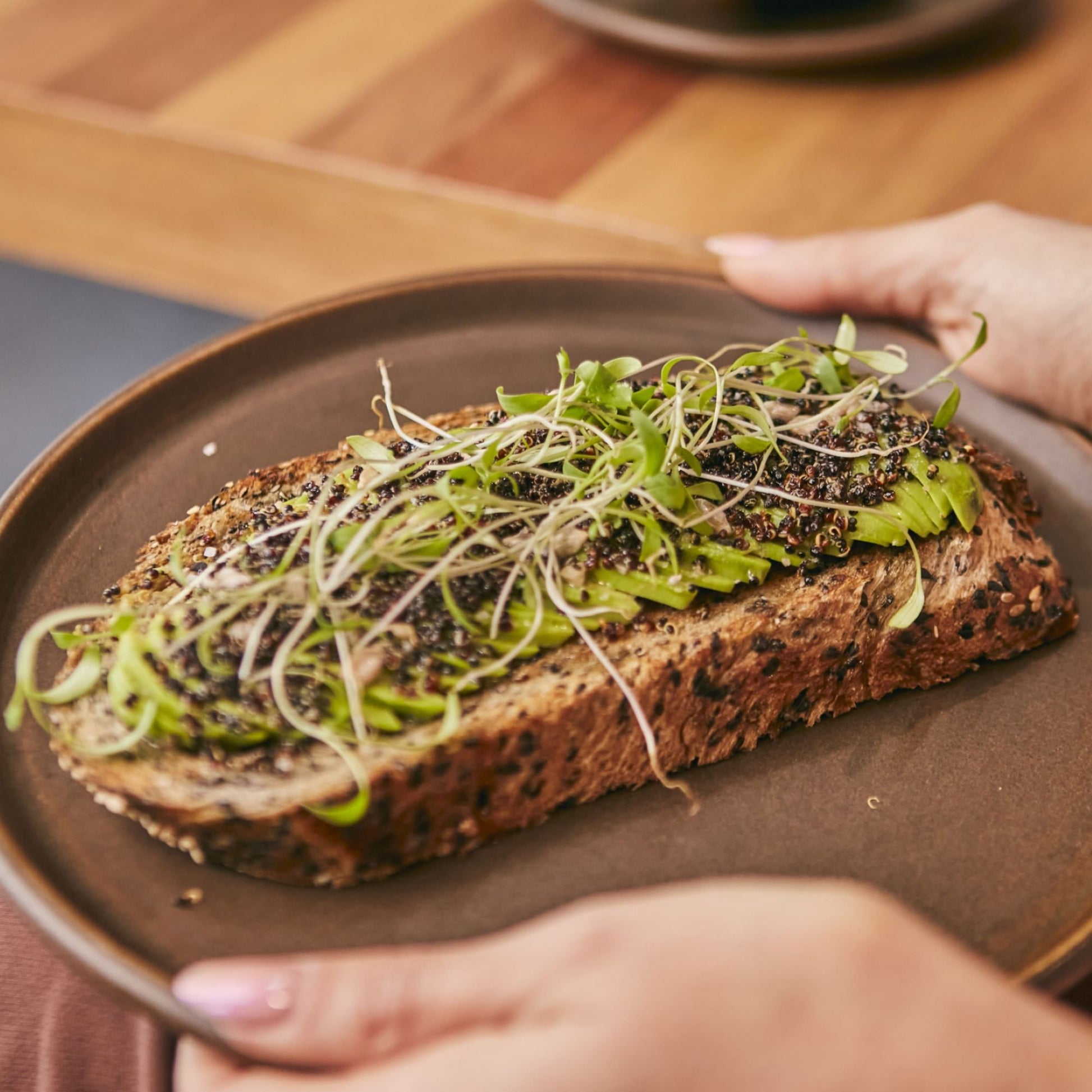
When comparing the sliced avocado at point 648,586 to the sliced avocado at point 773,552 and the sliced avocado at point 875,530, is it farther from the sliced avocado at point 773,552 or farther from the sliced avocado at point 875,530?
the sliced avocado at point 875,530

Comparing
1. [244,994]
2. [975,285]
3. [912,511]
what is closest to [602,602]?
[912,511]

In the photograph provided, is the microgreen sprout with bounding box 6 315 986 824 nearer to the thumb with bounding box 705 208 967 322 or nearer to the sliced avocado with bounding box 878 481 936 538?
the sliced avocado with bounding box 878 481 936 538

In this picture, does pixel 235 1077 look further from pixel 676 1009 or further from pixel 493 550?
pixel 493 550

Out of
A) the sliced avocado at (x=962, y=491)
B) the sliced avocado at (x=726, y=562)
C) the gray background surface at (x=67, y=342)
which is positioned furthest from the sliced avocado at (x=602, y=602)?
the gray background surface at (x=67, y=342)

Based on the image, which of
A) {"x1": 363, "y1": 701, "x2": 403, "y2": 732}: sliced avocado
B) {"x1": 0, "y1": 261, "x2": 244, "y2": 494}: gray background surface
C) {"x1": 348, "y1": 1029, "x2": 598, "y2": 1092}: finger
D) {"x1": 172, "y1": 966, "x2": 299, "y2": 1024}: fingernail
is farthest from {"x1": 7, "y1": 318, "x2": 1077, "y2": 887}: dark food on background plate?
{"x1": 0, "y1": 261, "x2": 244, "y2": 494}: gray background surface

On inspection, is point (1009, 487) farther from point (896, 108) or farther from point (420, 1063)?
point (896, 108)

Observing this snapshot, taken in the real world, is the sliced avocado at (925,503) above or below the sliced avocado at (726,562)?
above

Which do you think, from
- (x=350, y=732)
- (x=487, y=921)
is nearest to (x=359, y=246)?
(x=350, y=732)
